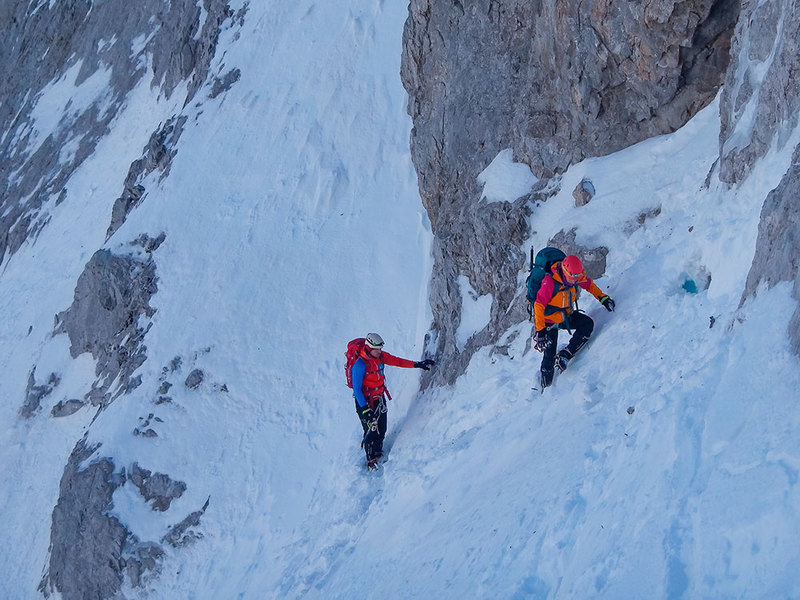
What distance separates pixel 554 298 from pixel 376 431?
3.70m

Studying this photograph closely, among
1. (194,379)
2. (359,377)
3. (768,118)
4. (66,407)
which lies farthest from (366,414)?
(66,407)

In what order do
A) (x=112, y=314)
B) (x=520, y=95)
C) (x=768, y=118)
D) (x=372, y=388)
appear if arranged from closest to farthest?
1. (x=768, y=118)
2. (x=372, y=388)
3. (x=520, y=95)
4. (x=112, y=314)

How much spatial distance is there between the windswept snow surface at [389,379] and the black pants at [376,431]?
0.85ft

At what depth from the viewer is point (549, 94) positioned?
42.2ft

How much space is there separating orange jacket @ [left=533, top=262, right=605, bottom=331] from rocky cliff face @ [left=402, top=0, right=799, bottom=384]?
5.55 feet

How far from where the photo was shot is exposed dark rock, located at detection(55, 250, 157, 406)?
1717 cm

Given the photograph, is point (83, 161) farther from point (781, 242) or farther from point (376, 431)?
point (781, 242)

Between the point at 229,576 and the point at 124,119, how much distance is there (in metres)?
18.9

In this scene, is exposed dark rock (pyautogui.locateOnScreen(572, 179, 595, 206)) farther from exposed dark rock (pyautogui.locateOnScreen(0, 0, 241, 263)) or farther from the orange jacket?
exposed dark rock (pyautogui.locateOnScreen(0, 0, 241, 263))

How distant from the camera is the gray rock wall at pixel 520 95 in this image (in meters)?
11.1

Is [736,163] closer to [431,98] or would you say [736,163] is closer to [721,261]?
[721,261]

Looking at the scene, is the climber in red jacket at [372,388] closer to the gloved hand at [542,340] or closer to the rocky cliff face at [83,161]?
the gloved hand at [542,340]

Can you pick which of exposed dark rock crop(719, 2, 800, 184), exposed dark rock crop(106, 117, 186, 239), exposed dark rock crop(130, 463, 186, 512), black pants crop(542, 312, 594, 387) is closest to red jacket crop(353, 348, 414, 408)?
black pants crop(542, 312, 594, 387)

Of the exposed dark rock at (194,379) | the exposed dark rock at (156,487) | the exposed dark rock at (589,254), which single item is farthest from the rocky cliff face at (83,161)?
the exposed dark rock at (589,254)
